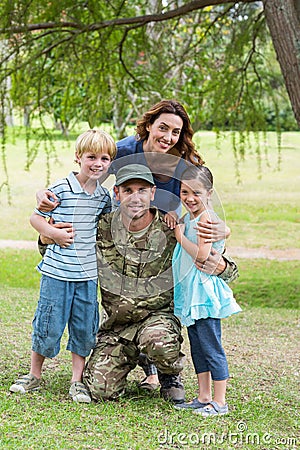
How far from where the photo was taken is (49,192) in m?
3.44

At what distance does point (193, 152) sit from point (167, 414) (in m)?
1.24

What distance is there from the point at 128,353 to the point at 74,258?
538 millimetres

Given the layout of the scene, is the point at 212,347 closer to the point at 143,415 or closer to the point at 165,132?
the point at 143,415

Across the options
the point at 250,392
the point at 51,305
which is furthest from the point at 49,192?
the point at 250,392

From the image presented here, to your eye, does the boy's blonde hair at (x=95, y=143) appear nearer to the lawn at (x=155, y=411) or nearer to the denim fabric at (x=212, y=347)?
the denim fabric at (x=212, y=347)

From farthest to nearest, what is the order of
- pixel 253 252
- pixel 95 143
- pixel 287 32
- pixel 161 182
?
pixel 253 252 → pixel 287 32 → pixel 161 182 → pixel 95 143

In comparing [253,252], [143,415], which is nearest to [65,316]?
[143,415]

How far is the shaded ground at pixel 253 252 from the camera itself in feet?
41.6

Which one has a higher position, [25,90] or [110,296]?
[25,90]

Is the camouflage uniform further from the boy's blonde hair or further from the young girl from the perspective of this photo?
the boy's blonde hair

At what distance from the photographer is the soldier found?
3.50 metres

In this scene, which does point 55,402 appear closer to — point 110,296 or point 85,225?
point 110,296

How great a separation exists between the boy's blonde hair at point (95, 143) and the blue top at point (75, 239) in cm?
16

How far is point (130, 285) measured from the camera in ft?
11.7
